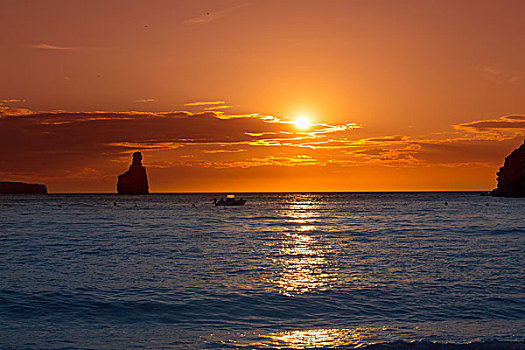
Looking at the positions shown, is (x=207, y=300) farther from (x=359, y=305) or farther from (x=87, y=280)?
(x=87, y=280)

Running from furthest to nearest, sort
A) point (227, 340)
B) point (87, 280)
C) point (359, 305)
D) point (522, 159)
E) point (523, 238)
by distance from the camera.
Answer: point (522, 159)
point (523, 238)
point (87, 280)
point (359, 305)
point (227, 340)

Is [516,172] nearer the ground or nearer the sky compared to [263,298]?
nearer the sky

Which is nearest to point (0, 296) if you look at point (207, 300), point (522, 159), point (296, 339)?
point (207, 300)

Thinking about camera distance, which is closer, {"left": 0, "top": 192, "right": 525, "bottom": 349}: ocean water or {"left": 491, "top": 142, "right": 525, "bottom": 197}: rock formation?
{"left": 0, "top": 192, "right": 525, "bottom": 349}: ocean water

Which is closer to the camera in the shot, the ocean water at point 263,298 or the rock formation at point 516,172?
the ocean water at point 263,298

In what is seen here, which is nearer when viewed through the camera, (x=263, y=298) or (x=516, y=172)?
(x=263, y=298)

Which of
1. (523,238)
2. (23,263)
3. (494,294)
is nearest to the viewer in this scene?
(494,294)

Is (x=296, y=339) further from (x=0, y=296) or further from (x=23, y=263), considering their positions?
(x=23, y=263)

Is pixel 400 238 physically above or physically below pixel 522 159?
below

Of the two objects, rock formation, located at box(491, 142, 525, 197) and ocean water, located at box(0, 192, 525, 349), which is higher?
rock formation, located at box(491, 142, 525, 197)

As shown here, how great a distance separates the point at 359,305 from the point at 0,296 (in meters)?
15.2

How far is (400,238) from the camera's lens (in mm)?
47125

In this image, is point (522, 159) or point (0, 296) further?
point (522, 159)

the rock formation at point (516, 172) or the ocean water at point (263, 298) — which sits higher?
the rock formation at point (516, 172)
